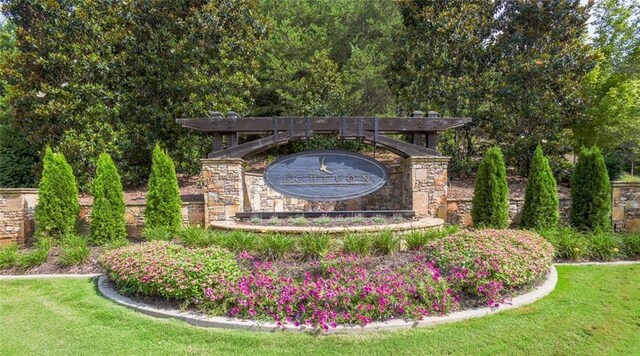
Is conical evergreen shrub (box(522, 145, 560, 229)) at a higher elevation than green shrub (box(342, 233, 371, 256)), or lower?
higher

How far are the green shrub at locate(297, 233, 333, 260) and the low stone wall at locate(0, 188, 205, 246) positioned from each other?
145 inches

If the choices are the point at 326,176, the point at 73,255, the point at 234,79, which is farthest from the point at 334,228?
the point at 234,79

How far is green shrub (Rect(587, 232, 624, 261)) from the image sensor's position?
6117 mm

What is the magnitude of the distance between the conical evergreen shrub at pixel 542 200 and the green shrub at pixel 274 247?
5.40 meters

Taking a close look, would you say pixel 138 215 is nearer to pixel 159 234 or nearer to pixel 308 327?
pixel 159 234

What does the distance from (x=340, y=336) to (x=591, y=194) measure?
22.6 feet

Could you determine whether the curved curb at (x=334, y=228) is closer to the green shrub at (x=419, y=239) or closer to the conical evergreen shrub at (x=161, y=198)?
the green shrub at (x=419, y=239)

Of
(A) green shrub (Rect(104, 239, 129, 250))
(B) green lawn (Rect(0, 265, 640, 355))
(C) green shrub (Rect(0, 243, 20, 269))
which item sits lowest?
(B) green lawn (Rect(0, 265, 640, 355))

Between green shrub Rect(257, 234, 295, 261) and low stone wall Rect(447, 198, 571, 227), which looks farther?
low stone wall Rect(447, 198, 571, 227)

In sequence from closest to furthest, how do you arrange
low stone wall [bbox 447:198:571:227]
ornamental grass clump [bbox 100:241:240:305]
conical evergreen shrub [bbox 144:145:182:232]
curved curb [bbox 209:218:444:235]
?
1. ornamental grass clump [bbox 100:241:240:305]
2. curved curb [bbox 209:218:444:235]
3. conical evergreen shrub [bbox 144:145:182:232]
4. low stone wall [bbox 447:198:571:227]

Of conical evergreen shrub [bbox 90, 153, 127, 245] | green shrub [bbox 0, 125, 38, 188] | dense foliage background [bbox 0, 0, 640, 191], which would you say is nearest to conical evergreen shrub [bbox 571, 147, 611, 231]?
dense foliage background [bbox 0, 0, 640, 191]

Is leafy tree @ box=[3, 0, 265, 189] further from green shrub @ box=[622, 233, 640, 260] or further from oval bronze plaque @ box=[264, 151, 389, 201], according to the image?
green shrub @ box=[622, 233, 640, 260]

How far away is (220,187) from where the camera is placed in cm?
767

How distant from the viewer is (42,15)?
31.0 ft
